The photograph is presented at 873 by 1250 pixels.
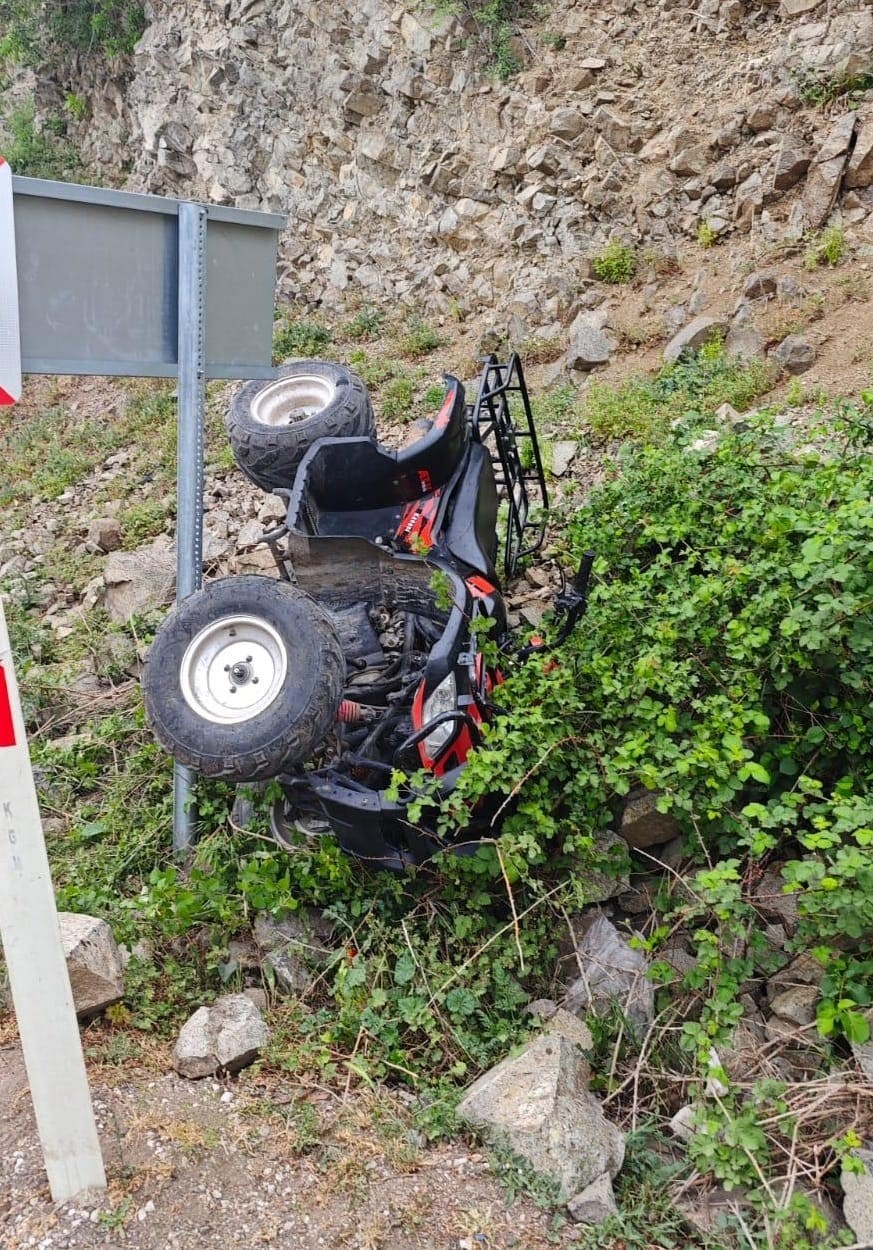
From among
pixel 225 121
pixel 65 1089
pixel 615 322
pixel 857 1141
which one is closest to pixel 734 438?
pixel 857 1141

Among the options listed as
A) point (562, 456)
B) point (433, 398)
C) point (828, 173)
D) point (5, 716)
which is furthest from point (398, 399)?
point (5, 716)

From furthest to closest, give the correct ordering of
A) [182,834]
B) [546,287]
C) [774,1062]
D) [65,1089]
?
[546,287] < [182,834] < [774,1062] < [65,1089]

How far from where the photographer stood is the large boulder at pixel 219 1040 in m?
2.97

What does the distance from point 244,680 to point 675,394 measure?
537 centimetres

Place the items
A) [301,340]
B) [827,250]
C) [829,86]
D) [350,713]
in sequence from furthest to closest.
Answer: [301,340]
[829,86]
[827,250]
[350,713]

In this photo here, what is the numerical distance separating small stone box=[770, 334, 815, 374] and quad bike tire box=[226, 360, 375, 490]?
3.99 meters

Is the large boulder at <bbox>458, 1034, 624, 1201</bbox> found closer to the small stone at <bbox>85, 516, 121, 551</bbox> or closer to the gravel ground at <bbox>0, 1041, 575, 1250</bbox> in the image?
the gravel ground at <bbox>0, 1041, 575, 1250</bbox>

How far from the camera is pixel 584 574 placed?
416cm

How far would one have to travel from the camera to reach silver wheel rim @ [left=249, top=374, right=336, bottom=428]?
5.18 meters

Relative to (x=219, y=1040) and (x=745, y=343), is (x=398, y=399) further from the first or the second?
(x=219, y=1040)

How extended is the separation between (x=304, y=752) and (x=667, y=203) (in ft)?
28.4

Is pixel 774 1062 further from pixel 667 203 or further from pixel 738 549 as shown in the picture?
pixel 667 203

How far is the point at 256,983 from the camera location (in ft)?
11.5

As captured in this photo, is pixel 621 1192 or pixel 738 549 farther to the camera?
pixel 738 549
